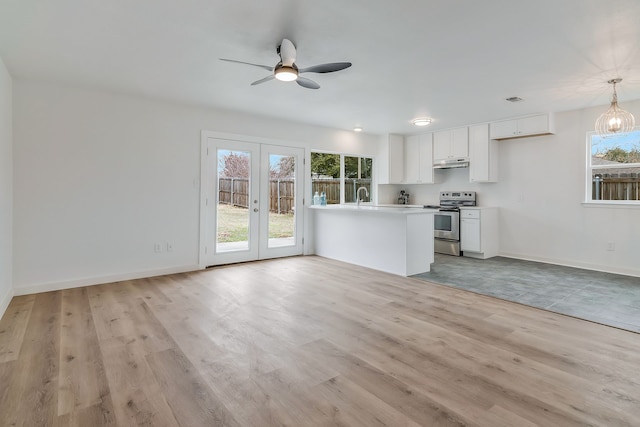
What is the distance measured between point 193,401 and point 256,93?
12.0ft

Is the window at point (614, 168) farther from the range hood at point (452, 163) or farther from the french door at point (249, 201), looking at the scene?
the french door at point (249, 201)

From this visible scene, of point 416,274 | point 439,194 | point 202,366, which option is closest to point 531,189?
point 439,194

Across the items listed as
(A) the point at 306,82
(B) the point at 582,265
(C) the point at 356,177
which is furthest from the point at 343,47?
(B) the point at 582,265

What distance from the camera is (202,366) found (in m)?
2.25

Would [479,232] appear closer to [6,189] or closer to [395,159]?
[395,159]

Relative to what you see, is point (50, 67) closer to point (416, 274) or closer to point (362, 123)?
point (362, 123)

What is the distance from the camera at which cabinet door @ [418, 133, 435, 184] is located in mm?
7156

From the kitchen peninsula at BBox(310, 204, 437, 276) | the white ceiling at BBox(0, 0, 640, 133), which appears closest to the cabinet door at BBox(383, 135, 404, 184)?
the kitchen peninsula at BBox(310, 204, 437, 276)

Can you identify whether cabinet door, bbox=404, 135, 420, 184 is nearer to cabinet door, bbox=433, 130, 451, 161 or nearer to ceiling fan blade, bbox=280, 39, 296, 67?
cabinet door, bbox=433, 130, 451, 161

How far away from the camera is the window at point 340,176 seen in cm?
662

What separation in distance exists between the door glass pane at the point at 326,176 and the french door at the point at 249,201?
421mm

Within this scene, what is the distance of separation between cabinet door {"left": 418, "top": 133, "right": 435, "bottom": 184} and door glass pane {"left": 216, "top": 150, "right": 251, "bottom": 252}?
12.7 feet

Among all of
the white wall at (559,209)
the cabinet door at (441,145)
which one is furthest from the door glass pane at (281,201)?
the white wall at (559,209)

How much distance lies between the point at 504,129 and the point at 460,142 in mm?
870
